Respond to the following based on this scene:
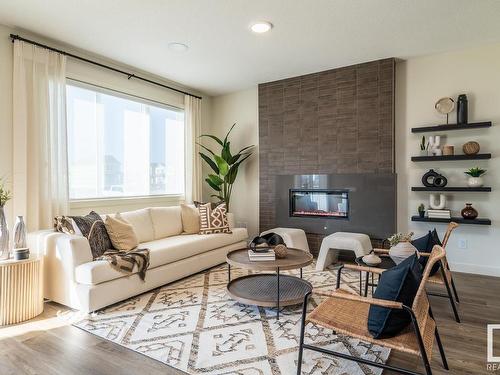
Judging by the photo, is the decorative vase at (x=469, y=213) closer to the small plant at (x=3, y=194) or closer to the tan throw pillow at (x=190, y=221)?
the tan throw pillow at (x=190, y=221)

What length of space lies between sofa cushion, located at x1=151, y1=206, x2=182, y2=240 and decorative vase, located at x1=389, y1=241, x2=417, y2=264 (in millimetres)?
2719

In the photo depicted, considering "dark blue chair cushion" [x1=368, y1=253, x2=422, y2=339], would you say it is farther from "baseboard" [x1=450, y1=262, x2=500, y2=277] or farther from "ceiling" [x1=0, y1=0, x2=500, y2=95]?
"baseboard" [x1=450, y1=262, x2=500, y2=277]

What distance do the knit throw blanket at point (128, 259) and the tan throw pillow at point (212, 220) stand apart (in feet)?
3.94

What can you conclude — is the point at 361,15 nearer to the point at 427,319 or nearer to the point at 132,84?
the point at 427,319

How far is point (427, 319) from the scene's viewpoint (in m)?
1.78

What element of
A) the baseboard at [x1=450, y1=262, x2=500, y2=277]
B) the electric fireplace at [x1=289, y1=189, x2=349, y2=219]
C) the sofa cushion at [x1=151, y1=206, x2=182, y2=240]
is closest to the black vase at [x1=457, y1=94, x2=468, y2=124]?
the electric fireplace at [x1=289, y1=189, x2=349, y2=219]

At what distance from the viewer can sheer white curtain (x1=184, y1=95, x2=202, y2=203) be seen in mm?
5227

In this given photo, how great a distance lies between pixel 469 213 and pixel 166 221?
3687 mm

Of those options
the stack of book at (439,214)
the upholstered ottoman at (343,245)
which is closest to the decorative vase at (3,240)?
the upholstered ottoman at (343,245)

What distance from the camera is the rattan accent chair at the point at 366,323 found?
147 cm

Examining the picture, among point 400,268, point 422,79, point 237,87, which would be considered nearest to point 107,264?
point 400,268

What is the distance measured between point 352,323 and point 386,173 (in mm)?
2837

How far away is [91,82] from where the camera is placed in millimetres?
3879

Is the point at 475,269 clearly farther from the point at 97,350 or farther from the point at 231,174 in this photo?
the point at 97,350
